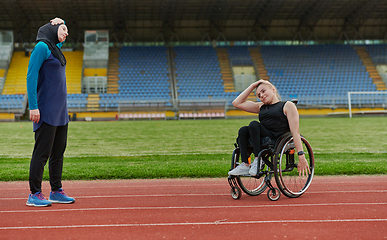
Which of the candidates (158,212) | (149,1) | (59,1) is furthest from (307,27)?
(158,212)

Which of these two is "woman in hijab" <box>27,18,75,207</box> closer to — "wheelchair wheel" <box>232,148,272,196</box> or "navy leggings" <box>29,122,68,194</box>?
"navy leggings" <box>29,122,68,194</box>

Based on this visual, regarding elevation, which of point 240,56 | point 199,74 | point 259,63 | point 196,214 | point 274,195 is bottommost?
point 196,214

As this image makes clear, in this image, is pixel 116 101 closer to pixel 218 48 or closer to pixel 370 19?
pixel 218 48

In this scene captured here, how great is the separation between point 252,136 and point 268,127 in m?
0.33

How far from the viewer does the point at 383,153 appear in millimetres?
9516

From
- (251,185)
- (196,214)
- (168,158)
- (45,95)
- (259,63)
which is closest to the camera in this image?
(196,214)

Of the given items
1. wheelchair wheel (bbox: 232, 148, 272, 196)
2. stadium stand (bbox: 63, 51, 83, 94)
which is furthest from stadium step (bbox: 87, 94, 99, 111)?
wheelchair wheel (bbox: 232, 148, 272, 196)

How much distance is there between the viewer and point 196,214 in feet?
13.1

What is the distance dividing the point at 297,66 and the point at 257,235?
118 ft

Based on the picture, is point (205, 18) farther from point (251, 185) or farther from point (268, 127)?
point (268, 127)

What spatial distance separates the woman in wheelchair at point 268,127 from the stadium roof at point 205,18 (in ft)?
98.5

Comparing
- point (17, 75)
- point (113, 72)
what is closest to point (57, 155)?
point (113, 72)

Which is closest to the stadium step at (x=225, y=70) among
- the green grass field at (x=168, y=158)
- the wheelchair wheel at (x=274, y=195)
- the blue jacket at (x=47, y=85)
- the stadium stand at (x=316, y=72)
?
the stadium stand at (x=316, y=72)

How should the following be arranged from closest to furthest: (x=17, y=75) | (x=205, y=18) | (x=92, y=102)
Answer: (x=92, y=102), (x=17, y=75), (x=205, y=18)
